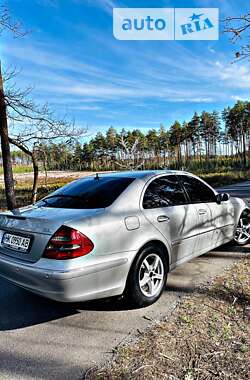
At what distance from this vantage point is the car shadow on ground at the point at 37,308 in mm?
3100

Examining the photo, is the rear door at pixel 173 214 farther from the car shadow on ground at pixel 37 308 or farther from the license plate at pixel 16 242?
the license plate at pixel 16 242

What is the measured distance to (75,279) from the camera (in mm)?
2689

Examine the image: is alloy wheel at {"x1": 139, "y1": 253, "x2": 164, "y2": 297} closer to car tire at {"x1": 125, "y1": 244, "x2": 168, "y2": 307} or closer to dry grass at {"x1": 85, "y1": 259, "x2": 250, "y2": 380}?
car tire at {"x1": 125, "y1": 244, "x2": 168, "y2": 307}

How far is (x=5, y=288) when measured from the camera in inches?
158

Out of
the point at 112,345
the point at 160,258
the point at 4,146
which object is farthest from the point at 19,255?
the point at 4,146

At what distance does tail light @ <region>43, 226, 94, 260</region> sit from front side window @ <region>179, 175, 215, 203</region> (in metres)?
1.96

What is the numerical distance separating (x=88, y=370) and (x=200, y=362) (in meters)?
0.85

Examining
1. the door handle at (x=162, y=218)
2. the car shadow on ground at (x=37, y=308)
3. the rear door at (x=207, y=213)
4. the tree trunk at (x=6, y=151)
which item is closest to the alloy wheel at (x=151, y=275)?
the car shadow on ground at (x=37, y=308)

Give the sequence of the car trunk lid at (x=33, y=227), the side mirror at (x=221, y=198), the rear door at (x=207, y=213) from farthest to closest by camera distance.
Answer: the side mirror at (x=221, y=198) → the rear door at (x=207, y=213) → the car trunk lid at (x=33, y=227)

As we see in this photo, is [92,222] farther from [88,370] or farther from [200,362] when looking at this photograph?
[200,362]

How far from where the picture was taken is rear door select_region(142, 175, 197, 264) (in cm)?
351

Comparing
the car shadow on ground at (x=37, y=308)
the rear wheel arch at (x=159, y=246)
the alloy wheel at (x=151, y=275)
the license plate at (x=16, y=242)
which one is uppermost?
the license plate at (x=16, y=242)

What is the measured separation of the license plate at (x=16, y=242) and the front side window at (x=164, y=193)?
51.9 inches

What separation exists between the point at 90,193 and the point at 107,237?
2.59 ft
